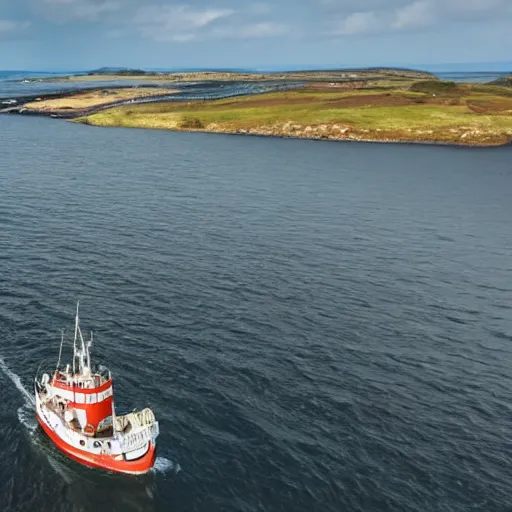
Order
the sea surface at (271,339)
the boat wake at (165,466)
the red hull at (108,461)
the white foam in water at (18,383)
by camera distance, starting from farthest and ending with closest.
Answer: the white foam in water at (18,383) < the boat wake at (165,466) < the red hull at (108,461) < the sea surface at (271,339)

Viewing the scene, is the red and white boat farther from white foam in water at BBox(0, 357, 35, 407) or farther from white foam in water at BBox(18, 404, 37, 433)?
white foam in water at BBox(0, 357, 35, 407)

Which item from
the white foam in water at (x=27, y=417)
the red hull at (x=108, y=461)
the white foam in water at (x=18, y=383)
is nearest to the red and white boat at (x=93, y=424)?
the red hull at (x=108, y=461)

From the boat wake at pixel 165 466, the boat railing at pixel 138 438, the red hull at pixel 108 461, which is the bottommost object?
the boat wake at pixel 165 466

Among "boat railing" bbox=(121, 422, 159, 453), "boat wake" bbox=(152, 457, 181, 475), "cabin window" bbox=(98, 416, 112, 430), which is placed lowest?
"boat wake" bbox=(152, 457, 181, 475)

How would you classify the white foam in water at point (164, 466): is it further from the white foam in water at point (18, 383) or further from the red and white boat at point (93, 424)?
the white foam in water at point (18, 383)

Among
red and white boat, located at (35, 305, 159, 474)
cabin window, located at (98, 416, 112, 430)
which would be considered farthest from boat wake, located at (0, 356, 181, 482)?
cabin window, located at (98, 416, 112, 430)

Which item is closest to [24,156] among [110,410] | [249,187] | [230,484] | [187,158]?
[187,158]
